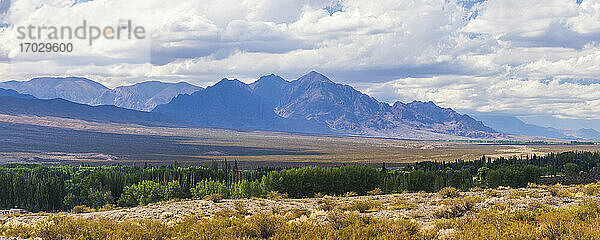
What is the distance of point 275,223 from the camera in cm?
1762

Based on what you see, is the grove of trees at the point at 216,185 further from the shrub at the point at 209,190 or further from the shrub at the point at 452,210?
the shrub at the point at 452,210

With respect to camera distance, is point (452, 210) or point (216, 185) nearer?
point (452, 210)

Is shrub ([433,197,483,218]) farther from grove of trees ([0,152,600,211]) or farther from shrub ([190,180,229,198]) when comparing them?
shrub ([190,180,229,198])

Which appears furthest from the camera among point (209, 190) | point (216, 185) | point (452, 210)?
point (216, 185)

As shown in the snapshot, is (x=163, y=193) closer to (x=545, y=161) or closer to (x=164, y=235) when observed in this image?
(x=164, y=235)

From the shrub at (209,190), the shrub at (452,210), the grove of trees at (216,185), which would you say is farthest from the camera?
the shrub at (209,190)

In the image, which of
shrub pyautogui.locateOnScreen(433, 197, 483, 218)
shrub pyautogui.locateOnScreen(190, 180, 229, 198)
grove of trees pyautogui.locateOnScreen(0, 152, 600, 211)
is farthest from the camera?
shrub pyautogui.locateOnScreen(190, 180, 229, 198)

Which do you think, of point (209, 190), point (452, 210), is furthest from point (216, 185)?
point (452, 210)

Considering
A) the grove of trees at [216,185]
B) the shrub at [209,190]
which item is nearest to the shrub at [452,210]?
the grove of trees at [216,185]

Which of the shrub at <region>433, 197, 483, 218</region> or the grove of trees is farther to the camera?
the grove of trees

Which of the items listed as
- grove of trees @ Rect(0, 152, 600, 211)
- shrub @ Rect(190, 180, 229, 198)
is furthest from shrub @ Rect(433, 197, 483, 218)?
shrub @ Rect(190, 180, 229, 198)

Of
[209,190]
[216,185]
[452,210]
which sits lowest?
[209,190]

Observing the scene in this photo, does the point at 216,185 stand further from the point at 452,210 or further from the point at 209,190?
the point at 452,210

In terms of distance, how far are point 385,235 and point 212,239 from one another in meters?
5.87
